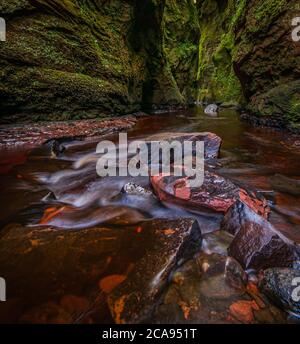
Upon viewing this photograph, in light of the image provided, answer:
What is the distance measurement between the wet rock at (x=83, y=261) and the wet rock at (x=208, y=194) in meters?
0.45

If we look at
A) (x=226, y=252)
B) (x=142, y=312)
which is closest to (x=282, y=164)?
(x=226, y=252)

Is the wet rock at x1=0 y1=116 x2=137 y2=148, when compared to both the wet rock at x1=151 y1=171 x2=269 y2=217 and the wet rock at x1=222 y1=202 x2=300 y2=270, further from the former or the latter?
the wet rock at x1=222 y1=202 x2=300 y2=270

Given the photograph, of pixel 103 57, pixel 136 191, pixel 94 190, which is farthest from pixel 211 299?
pixel 103 57

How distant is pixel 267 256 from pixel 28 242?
1.67 meters

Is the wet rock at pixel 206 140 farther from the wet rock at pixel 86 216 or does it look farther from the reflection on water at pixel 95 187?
the wet rock at pixel 86 216

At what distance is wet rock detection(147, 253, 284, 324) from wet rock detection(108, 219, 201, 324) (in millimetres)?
63

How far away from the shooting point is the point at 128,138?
602cm

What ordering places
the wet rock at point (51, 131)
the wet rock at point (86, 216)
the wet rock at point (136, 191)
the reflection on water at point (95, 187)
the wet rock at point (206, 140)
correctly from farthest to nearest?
the wet rock at point (51, 131)
the wet rock at point (206, 140)
the wet rock at point (136, 191)
the reflection on water at point (95, 187)
the wet rock at point (86, 216)

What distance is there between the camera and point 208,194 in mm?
2477

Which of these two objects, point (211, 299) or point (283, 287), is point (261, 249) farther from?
point (211, 299)

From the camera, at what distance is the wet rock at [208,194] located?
93.4 inches

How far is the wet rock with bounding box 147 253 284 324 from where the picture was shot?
1356 millimetres

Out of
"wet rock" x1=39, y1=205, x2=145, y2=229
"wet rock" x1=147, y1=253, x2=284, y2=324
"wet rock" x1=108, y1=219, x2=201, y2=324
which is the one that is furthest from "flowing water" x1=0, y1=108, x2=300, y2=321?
"wet rock" x1=147, y1=253, x2=284, y2=324

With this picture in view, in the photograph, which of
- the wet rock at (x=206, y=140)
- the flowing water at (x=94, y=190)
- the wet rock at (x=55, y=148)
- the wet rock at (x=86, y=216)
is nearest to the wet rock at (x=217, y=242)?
the flowing water at (x=94, y=190)
